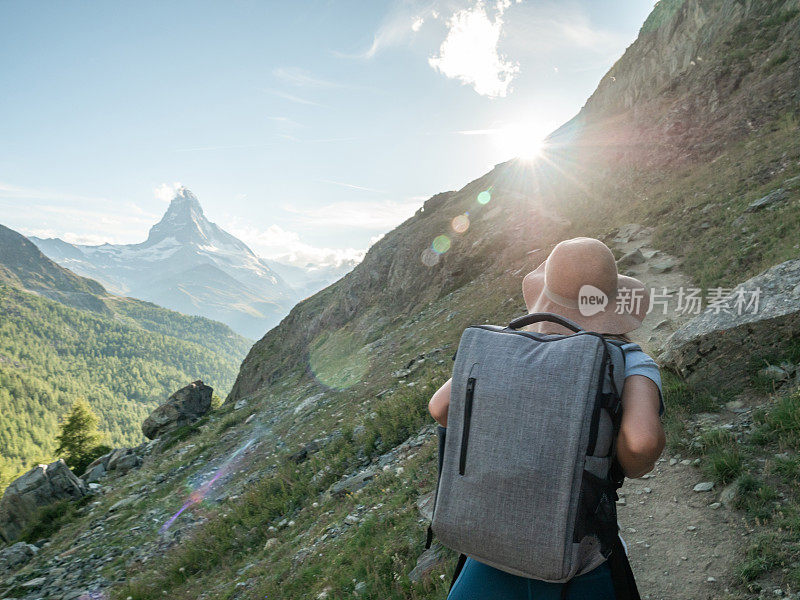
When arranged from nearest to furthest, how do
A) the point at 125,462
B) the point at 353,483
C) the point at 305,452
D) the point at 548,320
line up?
the point at 548,320 → the point at 353,483 → the point at 305,452 → the point at 125,462

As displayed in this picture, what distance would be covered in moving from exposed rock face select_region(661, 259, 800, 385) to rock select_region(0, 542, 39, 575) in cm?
2387

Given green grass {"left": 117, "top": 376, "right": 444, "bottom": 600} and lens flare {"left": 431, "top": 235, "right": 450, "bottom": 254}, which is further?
lens flare {"left": 431, "top": 235, "right": 450, "bottom": 254}

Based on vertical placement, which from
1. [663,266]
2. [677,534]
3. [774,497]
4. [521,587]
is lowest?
[677,534]

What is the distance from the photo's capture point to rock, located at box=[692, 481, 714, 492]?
542cm

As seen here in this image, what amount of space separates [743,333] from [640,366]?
6.74 metres

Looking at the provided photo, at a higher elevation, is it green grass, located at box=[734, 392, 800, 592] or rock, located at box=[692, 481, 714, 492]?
green grass, located at box=[734, 392, 800, 592]

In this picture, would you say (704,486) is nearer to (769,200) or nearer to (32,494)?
(769,200)

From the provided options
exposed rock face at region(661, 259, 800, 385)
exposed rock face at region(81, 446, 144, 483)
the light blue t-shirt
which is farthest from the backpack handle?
exposed rock face at region(81, 446, 144, 483)

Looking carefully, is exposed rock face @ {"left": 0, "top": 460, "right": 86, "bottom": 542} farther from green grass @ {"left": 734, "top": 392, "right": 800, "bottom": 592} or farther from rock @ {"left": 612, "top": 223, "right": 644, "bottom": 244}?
rock @ {"left": 612, "top": 223, "right": 644, "bottom": 244}

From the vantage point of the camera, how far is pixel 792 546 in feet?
13.3

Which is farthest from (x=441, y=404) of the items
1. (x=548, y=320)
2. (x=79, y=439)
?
(x=79, y=439)

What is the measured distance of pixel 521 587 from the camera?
2088 mm

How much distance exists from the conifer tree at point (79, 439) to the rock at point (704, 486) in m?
48.9

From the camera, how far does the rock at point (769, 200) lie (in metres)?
13.4
